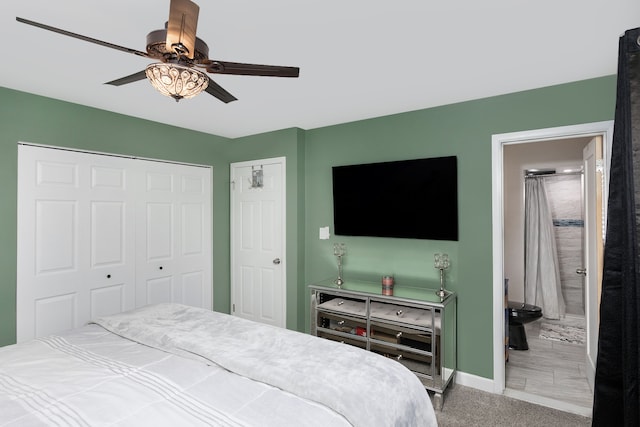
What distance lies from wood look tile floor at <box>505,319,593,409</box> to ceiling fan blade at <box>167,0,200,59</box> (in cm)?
333

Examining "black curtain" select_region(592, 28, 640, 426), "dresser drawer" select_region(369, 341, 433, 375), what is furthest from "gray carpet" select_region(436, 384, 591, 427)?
"black curtain" select_region(592, 28, 640, 426)

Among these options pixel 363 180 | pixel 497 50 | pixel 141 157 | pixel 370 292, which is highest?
pixel 497 50

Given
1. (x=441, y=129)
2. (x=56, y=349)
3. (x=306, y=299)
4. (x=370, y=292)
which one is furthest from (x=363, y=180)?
(x=56, y=349)

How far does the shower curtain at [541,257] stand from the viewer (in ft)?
14.7

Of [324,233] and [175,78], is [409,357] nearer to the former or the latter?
[324,233]

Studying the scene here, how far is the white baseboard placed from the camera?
108 inches

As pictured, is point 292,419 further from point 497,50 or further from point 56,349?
point 497,50

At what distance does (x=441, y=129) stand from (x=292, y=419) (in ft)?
8.46

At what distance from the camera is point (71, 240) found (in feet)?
9.57

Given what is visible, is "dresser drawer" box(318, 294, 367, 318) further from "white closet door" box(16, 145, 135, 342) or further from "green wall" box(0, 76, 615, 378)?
"white closet door" box(16, 145, 135, 342)

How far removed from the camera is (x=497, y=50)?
201cm

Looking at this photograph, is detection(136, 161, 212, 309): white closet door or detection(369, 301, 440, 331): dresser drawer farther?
detection(136, 161, 212, 309): white closet door

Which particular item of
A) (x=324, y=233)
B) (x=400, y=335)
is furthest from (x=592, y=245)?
(x=324, y=233)

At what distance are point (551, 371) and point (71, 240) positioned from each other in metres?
4.46
